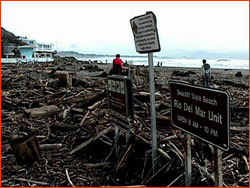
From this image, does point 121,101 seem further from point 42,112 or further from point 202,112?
point 42,112

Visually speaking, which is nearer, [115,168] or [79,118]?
[115,168]

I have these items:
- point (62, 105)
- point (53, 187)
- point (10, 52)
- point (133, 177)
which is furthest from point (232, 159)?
point (10, 52)

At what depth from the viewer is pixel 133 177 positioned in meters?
5.48

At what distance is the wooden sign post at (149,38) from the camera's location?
16.5 ft

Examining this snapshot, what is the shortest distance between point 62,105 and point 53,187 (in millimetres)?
5427

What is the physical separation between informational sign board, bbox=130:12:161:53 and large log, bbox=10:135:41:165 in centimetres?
258

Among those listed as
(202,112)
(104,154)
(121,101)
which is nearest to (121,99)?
(121,101)

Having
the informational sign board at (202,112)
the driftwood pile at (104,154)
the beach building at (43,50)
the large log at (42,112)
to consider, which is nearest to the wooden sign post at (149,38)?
the driftwood pile at (104,154)

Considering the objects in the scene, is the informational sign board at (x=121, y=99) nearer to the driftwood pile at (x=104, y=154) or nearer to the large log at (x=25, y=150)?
the driftwood pile at (x=104, y=154)

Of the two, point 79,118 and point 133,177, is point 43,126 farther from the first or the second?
point 133,177

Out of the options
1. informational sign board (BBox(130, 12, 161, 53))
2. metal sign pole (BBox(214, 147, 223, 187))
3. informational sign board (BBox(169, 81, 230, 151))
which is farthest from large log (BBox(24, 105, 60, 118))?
metal sign pole (BBox(214, 147, 223, 187))

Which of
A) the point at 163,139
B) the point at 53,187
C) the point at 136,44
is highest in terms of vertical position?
the point at 136,44

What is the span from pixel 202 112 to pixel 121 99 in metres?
2.30

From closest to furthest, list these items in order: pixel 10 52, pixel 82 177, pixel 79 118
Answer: pixel 82 177 < pixel 79 118 < pixel 10 52
